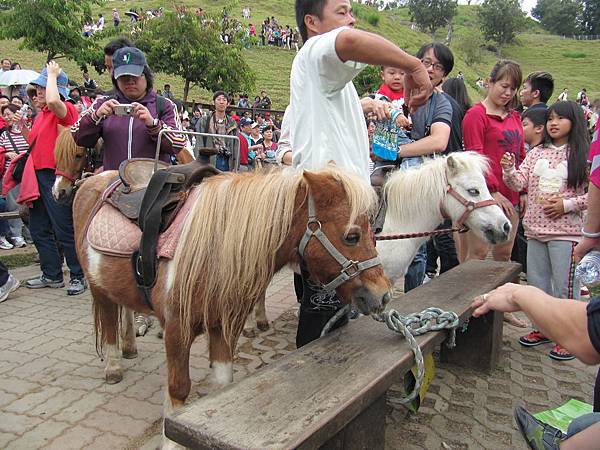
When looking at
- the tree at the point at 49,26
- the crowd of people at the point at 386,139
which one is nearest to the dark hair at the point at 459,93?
the crowd of people at the point at 386,139

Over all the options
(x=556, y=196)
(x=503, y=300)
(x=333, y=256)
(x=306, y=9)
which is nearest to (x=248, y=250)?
(x=333, y=256)

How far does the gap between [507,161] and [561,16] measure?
109m

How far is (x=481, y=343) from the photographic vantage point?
11.9 feet

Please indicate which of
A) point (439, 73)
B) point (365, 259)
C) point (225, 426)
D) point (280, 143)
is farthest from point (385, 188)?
A: point (225, 426)

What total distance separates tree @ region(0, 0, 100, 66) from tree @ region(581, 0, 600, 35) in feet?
310

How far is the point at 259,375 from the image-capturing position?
1.91 m

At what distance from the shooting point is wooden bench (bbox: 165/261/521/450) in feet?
4.92

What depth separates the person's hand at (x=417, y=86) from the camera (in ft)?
6.40

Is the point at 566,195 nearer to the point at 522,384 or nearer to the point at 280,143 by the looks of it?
the point at 522,384

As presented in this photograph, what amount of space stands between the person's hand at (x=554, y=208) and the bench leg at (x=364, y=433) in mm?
2506

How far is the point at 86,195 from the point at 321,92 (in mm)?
1981

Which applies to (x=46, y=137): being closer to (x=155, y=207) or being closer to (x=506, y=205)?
(x=155, y=207)

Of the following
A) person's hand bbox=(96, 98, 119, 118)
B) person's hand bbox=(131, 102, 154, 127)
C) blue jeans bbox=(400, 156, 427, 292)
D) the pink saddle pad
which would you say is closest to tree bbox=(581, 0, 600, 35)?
blue jeans bbox=(400, 156, 427, 292)

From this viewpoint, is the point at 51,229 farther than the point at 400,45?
No
